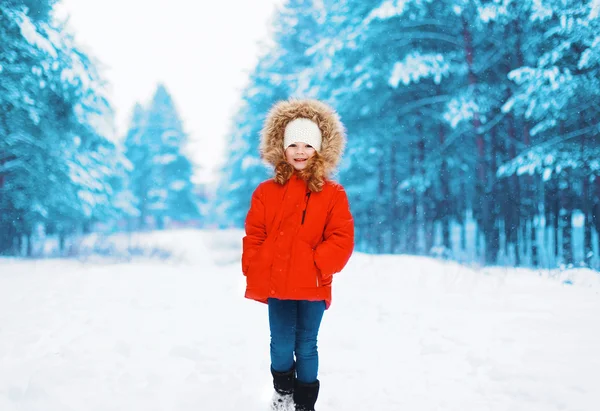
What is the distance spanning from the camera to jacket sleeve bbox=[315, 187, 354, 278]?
8.24ft

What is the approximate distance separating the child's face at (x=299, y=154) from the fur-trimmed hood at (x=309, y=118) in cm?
4

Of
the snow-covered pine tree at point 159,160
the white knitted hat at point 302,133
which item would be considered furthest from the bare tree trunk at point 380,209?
the snow-covered pine tree at point 159,160

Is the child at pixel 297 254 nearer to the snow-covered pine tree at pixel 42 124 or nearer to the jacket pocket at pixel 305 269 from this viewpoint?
the jacket pocket at pixel 305 269

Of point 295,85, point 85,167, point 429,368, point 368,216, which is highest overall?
point 295,85

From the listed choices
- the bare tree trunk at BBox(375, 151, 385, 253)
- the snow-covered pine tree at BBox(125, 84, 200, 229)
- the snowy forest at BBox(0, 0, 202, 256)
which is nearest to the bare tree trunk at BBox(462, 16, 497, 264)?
the bare tree trunk at BBox(375, 151, 385, 253)

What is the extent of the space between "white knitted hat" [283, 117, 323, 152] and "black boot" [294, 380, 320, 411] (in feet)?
4.82

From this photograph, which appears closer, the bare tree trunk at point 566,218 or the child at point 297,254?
the child at point 297,254

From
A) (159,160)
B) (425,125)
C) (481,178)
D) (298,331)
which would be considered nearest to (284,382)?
(298,331)

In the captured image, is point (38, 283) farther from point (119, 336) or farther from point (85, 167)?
point (85, 167)

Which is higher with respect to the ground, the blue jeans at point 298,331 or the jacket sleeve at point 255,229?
the jacket sleeve at point 255,229

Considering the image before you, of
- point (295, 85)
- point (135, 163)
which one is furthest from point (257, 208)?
point (135, 163)

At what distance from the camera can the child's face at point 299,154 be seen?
2.71m

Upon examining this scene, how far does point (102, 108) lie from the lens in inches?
451

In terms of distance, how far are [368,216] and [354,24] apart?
535 centimetres
